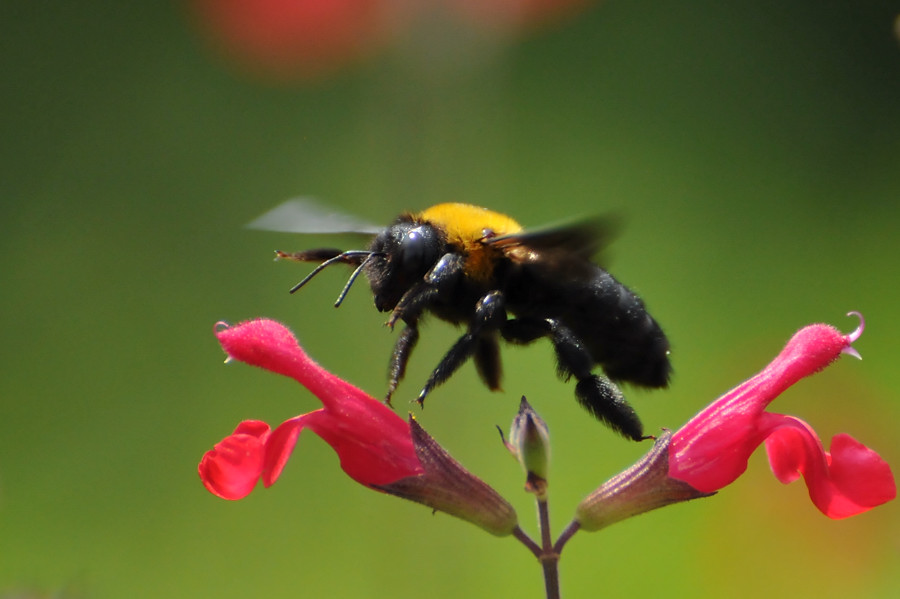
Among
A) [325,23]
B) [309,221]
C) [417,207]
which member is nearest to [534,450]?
[309,221]

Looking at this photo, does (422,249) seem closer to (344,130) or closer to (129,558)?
(129,558)

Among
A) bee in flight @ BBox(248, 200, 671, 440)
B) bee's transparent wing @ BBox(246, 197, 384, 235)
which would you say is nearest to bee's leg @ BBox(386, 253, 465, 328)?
bee in flight @ BBox(248, 200, 671, 440)

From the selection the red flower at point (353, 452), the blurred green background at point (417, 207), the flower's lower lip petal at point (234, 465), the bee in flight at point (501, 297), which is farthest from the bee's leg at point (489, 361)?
the blurred green background at point (417, 207)

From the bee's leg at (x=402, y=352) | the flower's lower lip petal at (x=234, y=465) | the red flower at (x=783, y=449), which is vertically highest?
the bee's leg at (x=402, y=352)

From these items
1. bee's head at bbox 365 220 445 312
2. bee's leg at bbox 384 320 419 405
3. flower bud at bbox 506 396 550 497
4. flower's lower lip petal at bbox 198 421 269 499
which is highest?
bee's head at bbox 365 220 445 312

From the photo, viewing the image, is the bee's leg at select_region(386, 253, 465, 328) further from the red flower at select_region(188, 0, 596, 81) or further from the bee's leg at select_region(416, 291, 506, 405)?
the red flower at select_region(188, 0, 596, 81)

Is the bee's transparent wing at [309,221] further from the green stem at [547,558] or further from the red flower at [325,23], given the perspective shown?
the red flower at [325,23]

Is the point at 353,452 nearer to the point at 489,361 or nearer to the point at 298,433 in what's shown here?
the point at 298,433

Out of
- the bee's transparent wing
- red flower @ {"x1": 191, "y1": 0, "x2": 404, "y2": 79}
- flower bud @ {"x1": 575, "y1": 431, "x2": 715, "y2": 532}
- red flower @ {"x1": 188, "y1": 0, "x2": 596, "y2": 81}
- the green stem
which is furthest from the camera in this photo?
A: red flower @ {"x1": 191, "y1": 0, "x2": 404, "y2": 79}
